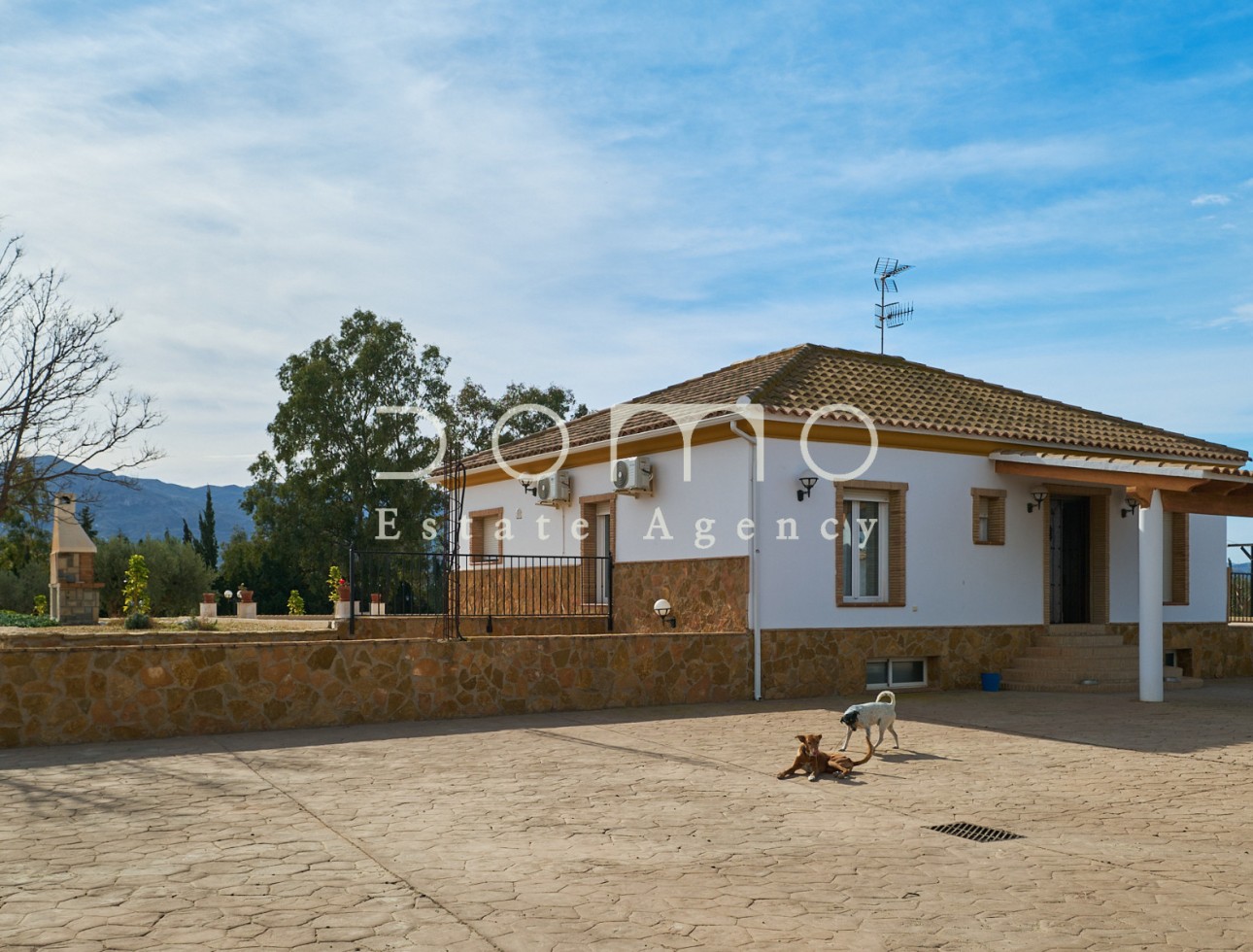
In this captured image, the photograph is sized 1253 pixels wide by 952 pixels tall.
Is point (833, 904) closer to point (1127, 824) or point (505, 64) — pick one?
point (1127, 824)

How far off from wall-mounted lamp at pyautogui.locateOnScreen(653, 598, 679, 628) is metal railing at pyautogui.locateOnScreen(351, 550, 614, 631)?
141cm

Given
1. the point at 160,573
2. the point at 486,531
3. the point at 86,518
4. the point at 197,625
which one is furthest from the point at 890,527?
the point at 160,573

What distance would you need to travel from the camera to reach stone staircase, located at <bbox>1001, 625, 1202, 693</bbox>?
15.9m

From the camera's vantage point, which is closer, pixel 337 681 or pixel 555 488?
pixel 337 681

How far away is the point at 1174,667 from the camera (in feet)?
57.7

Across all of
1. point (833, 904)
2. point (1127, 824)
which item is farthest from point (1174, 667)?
point (833, 904)

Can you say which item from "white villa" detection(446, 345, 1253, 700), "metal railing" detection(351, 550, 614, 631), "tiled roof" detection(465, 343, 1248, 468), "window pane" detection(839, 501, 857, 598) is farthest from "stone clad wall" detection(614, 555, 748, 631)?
"tiled roof" detection(465, 343, 1248, 468)

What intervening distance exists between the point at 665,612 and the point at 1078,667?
6.03 metres

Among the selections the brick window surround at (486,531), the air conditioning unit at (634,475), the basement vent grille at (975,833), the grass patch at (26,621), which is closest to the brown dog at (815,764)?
the basement vent grille at (975,833)

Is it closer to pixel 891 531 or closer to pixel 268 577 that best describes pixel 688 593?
pixel 891 531

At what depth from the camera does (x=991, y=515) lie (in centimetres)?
1692

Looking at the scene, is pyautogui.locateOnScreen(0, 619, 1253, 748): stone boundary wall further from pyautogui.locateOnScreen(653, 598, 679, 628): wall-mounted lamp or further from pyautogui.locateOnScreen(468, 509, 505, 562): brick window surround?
pyautogui.locateOnScreen(468, 509, 505, 562): brick window surround

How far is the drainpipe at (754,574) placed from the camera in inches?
562

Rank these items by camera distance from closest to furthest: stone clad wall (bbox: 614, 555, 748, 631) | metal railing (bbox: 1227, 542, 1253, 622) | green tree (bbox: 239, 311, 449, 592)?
stone clad wall (bbox: 614, 555, 748, 631), metal railing (bbox: 1227, 542, 1253, 622), green tree (bbox: 239, 311, 449, 592)
